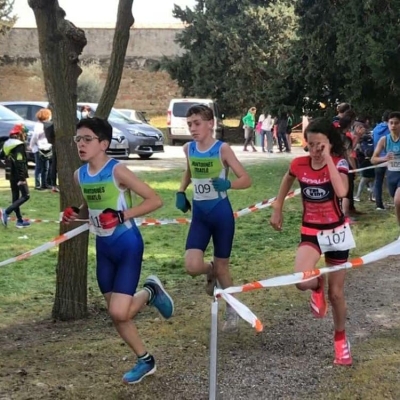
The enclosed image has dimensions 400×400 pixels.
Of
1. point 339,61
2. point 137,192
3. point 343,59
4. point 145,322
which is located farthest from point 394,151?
point 339,61

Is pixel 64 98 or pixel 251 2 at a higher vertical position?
pixel 251 2

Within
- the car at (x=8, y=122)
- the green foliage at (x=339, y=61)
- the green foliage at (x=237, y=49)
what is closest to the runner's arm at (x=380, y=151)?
the green foliage at (x=339, y=61)

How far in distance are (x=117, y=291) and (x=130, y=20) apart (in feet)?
9.99

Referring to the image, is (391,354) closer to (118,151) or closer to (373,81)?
(373,81)

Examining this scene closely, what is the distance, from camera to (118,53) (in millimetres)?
6785

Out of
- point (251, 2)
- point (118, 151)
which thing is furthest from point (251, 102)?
point (118, 151)

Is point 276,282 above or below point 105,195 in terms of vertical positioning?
below

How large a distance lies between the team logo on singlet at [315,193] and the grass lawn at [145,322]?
119 cm

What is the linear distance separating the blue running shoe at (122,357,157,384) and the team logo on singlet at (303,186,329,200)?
156 cm

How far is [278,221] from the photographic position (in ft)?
18.3

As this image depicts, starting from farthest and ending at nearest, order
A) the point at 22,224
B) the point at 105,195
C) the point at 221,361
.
Result: the point at 22,224, the point at 221,361, the point at 105,195

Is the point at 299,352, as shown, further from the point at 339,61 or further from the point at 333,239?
the point at 339,61

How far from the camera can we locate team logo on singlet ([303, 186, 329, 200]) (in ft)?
16.6

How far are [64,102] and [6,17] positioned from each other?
39928mm
